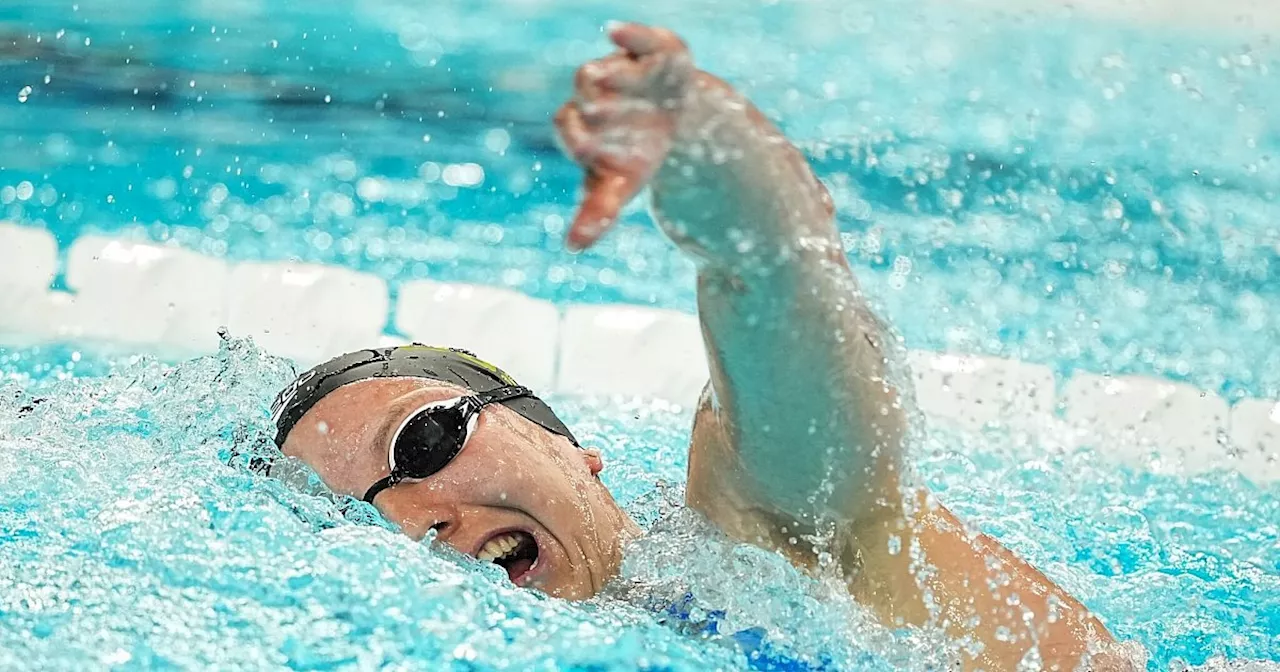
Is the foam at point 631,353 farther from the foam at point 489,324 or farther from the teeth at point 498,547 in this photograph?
the teeth at point 498,547

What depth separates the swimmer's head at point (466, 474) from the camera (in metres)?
1.37

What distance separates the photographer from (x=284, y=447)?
1469 millimetres

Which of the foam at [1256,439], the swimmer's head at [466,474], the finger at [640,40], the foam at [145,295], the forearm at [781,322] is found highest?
the finger at [640,40]

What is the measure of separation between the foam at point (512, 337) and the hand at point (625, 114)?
6.78 ft

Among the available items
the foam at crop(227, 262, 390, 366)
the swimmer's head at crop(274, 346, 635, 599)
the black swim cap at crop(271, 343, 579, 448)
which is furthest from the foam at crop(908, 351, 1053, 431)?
the swimmer's head at crop(274, 346, 635, 599)

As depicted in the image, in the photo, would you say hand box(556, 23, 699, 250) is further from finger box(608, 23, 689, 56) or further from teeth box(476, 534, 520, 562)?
teeth box(476, 534, 520, 562)

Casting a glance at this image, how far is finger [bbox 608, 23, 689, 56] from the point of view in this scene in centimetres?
89

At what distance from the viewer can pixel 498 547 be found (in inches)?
55.2

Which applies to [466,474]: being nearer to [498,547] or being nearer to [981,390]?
[498,547]

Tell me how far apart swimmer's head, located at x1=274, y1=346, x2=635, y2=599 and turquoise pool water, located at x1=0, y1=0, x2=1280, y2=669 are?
0.04 meters

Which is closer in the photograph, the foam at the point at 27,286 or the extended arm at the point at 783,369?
the extended arm at the point at 783,369

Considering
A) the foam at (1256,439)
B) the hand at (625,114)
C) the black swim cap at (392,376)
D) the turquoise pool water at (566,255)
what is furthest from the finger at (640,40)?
the foam at (1256,439)

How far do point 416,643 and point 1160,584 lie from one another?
1.24 metres

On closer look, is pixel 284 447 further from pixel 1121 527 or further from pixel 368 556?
pixel 1121 527
